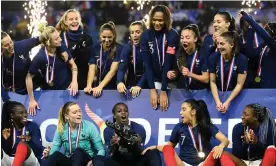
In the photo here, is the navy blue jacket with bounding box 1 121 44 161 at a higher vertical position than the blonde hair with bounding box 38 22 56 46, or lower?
lower

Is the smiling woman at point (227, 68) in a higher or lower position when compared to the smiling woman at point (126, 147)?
higher

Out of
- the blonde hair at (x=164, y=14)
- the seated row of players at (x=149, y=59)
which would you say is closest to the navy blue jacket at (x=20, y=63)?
the seated row of players at (x=149, y=59)

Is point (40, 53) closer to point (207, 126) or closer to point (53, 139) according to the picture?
point (53, 139)

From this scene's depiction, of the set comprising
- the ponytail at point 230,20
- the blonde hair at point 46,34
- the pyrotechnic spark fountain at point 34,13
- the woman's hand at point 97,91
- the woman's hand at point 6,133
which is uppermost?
the pyrotechnic spark fountain at point 34,13

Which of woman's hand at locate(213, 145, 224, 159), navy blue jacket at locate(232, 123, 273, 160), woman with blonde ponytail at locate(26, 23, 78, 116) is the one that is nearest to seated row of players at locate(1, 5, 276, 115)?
woman with blonde ponytail at locate(26, 23, 78, 116)

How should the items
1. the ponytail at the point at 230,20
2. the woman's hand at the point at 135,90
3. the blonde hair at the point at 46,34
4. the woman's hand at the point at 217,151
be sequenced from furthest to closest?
the blonde hair at the point at 46,34
the woman's hand at the point at 135,90
the ponytail at the point at 230,20
the woman's hand at the point at 217,151

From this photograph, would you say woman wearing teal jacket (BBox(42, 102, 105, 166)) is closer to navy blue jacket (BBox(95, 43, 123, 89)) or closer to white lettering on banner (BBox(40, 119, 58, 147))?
white lettering on banner (BBox(40, 119, 58, 147))

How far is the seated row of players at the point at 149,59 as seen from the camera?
202 inches

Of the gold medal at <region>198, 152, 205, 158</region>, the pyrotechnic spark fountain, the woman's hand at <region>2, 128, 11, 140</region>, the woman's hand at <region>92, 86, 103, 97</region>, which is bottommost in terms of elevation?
the gold medal at <region>198, 152, 205, 158</region>

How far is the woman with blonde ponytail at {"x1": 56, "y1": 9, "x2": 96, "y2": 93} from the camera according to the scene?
5.50m

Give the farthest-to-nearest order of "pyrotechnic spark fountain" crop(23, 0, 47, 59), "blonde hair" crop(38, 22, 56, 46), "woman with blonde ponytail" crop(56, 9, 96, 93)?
"pyrotechnic spark fountain" crop(23, 0, 47, 59) < "woman with blonde ponytail" crop(56, 9, 96, 93) < "blonde hair" crop(38, 22, 56, 46)

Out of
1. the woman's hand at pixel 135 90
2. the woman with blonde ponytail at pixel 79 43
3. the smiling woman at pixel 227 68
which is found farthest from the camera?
the woman with blonde ponytail at pixel 79 43

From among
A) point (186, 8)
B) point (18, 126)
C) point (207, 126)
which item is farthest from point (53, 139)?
point (186, 8)

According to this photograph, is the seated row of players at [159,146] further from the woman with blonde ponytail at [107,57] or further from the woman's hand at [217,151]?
the woman with blonde ponytail at [107,57]
